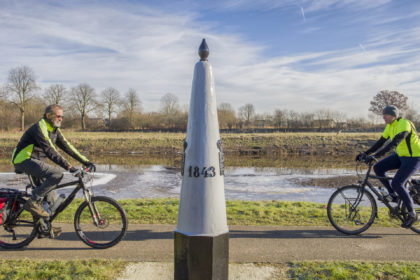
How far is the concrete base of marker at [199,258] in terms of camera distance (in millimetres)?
3432

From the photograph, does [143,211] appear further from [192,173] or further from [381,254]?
[381,254]

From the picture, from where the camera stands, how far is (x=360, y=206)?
5.78m

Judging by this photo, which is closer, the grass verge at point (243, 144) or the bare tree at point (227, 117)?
the grass verge at point (243, 144)

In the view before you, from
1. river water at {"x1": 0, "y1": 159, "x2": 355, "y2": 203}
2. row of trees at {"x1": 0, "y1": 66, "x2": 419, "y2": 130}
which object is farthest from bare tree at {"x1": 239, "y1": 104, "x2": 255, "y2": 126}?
river water at {"x1": 0, "y1": 159, "x2": 355, "y2": 203}

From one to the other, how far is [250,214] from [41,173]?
12.3 feet

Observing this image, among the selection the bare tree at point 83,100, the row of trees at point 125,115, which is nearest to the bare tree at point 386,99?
the row of trees at point 125,115

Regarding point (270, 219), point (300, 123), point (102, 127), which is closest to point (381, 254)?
point (270, 219)

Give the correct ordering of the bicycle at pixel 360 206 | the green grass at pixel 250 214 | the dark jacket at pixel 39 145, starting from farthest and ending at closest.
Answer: the green grass at pixel 250 214 < the bicycle at pixel 360 206 < the dark jacket at pixel 39 145

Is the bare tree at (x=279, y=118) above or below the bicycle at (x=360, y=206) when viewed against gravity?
above

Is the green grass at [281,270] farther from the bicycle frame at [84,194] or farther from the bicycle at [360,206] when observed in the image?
the bicycle at [360,206]

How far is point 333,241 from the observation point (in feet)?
17.1

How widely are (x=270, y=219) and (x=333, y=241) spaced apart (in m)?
1.36

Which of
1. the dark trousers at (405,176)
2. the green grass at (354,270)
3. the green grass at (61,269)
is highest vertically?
the dark trousers at (405,176)

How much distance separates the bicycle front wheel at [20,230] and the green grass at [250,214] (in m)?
1.17
